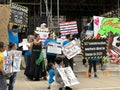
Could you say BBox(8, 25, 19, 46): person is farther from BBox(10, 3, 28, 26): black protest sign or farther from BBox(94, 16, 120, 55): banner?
BBox(94, 16, 120, 55): banner

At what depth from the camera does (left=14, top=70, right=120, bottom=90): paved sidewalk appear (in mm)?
11117

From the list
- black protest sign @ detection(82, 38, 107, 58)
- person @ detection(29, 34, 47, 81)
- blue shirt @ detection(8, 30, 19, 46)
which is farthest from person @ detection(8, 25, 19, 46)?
black protest sign @ detection(82, 38, 107, 58)

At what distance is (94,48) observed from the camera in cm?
1397

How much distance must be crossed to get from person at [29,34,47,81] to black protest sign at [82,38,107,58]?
2.07 m

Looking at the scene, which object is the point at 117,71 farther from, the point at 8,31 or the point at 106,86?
the point at 8,31

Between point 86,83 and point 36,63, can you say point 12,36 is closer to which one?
point 36,63

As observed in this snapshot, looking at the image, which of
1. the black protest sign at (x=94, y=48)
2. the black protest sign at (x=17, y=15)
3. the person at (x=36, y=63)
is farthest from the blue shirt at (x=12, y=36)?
the black protest sign at (x=94, y=48)

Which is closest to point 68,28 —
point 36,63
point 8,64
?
point 36,63

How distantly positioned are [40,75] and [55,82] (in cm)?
127

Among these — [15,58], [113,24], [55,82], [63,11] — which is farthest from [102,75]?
[63,11]

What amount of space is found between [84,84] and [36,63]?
1.79 metres

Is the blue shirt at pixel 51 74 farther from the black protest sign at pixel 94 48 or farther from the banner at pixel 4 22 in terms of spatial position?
the black protest sign at pixel 94 48

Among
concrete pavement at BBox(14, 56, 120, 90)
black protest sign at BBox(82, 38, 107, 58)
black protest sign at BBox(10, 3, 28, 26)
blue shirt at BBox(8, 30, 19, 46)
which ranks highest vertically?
black protest sign at BBox(10, 3, 28, 26)

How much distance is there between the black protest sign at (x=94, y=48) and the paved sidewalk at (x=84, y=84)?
90 centimetres
